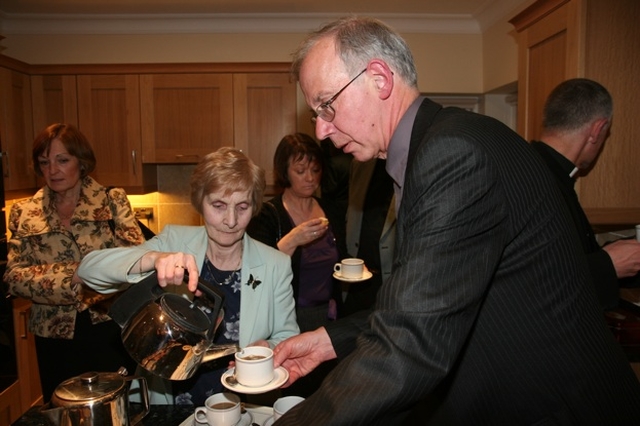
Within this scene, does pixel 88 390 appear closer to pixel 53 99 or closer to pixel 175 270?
pixel 175 270

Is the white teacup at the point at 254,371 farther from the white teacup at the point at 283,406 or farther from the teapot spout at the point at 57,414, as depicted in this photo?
the teapot spout at the point at 57,414

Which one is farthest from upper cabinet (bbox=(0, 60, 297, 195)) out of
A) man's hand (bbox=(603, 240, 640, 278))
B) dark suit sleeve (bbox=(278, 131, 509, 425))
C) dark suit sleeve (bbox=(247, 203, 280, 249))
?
dark suit sleeve (bbox=(278, 131, 509, 425))

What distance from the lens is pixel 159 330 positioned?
3.60ft

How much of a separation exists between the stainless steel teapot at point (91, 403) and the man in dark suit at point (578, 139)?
5.09 feet

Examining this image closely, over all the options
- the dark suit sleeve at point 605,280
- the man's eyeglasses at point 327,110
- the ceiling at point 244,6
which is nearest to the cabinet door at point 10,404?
the ceiling at point 244,6

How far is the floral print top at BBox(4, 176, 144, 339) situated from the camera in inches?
85.5

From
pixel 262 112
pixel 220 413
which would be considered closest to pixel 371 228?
pixel 262 112

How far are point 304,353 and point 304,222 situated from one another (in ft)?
4.07

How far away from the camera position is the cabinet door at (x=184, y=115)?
12.5 feet

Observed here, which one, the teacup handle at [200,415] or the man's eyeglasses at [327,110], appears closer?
the man's eyeglasses at [327,110]

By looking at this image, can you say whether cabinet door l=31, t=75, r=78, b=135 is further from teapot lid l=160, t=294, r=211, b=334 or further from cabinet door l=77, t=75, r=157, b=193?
teapot lid l=160, t=294, r=211, b=334

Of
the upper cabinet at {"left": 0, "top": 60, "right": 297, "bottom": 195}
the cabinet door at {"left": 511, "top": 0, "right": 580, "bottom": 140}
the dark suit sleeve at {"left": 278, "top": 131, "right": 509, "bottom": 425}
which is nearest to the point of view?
the dark suit sleeve at {"left": 278, "top": 131, "right": 509, "bottom": 425}

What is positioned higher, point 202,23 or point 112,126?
point 202,23

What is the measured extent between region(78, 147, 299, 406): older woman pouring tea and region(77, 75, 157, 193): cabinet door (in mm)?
2266
